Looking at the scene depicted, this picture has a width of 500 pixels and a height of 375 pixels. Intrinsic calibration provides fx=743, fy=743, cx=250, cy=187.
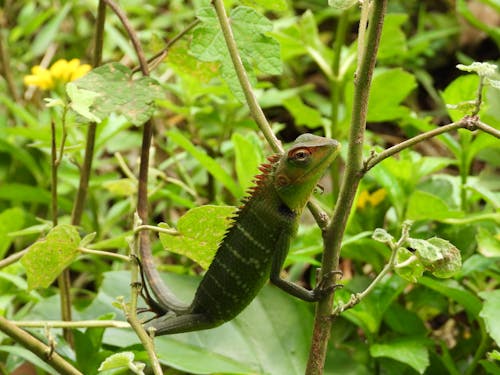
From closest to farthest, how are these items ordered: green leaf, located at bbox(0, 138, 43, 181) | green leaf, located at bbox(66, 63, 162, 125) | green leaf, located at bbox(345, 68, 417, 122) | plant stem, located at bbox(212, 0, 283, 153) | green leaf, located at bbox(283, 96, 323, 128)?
1. plant stem, located at bbox(212, 0, 283, 153)
2. green leaf, located at bbox(66, 63, 162, 125)
3. green leaf, located at bbox(345, 68, 417, 122)
4. green leaf, located at bbox(283, 96, 323, 128)
5. green leaf, located at bbox(0, 138, 43, 181)

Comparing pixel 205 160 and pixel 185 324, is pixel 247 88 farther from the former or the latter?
pixel 205 160

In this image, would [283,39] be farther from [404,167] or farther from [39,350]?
[39,350]

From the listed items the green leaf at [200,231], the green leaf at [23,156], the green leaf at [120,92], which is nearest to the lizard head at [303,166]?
the green leaf at [200,231]

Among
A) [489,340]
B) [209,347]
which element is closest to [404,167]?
[489,340]

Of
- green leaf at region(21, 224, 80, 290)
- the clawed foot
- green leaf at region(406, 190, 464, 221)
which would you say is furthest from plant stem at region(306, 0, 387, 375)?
green leaf at region(406, 190, 464, 221)

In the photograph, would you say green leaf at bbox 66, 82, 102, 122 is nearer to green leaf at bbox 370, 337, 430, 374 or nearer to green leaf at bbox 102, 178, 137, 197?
green leaf at bbox 102, 178, 137, 197

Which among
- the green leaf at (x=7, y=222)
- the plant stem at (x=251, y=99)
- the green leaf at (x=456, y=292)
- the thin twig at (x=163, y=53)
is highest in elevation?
the plant stem at (x=251, y=99)

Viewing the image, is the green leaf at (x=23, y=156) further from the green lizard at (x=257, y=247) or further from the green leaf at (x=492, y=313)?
the green leaf at (x=492, y=313)
